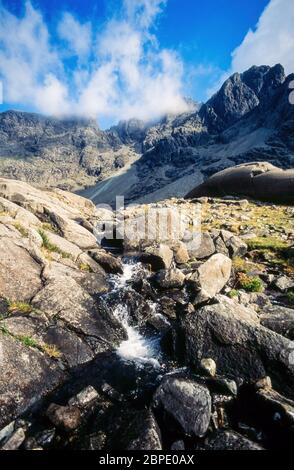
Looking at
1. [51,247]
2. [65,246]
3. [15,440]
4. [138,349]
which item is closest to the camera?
[15,440]

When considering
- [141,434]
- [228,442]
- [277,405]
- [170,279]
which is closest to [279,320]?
[277,405]

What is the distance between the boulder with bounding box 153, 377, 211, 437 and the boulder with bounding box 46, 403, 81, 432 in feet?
6.68

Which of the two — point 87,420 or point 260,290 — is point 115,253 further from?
point 87,420

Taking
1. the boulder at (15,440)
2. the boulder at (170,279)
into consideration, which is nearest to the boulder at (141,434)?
the boulder at (15,440)

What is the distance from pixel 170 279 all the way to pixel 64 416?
8.18 meters

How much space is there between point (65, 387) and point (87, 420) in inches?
65.1

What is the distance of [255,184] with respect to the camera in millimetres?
35750

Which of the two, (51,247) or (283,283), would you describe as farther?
(51,247)

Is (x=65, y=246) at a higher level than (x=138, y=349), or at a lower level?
higher

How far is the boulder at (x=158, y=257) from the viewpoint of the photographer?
16.7 meters

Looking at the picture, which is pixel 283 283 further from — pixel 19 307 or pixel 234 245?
pixel 19 307

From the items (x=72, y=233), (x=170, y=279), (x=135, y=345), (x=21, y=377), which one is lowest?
(x=135, y=345)

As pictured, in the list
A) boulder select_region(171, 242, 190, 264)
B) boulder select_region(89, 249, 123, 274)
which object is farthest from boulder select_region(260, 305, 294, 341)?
boulder select_region(89, 249, 123, 274)

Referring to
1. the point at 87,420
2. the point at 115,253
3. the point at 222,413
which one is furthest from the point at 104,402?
the point at 115,253
